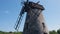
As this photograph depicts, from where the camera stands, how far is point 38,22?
2205 cm

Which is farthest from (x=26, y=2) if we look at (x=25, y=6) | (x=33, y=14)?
(x=33, y=14)

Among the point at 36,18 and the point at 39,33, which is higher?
the point at 36,18

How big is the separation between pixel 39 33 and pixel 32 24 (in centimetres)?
154

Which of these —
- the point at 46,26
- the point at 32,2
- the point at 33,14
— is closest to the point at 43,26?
the point at 46,26

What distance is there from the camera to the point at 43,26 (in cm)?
2277

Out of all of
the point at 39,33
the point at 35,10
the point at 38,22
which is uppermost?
the point at 35,10

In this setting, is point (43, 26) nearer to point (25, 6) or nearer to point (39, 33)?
point (39, 33)

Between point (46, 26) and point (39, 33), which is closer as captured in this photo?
point (39, 33)

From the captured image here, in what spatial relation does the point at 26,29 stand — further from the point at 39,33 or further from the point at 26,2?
the point at 26,2

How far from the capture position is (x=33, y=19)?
72.1ft

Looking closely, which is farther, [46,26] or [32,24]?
[46,26]

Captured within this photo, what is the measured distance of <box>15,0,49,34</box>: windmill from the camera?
70.9ft

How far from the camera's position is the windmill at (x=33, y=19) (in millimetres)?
21625

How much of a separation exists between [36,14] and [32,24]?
1720mm
